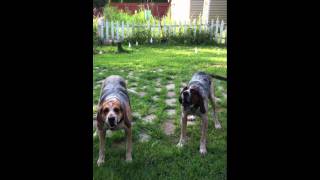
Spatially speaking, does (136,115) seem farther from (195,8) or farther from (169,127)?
(195,8)

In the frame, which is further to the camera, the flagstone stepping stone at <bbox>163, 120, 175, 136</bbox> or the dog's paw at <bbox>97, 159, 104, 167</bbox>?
the flagstone stepping stone at <bbox>163, 120, 175, 136</bbox>

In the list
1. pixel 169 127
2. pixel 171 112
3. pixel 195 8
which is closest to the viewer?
pixel 169 127

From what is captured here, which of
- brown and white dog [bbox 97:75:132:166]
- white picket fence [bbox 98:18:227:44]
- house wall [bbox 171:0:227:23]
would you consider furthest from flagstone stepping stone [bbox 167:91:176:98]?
house wall [bbox 171:0:227:23]

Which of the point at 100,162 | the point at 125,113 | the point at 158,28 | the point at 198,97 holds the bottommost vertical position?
the point at 100,162

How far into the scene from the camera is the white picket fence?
41.2 ft

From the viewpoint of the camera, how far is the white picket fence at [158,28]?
41.2ft

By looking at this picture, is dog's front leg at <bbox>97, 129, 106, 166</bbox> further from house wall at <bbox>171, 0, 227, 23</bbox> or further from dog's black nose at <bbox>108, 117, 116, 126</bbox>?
house wall at <bbox>171, 0, 227, 23</bbox>

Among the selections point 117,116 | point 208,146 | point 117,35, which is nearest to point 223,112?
point 208,146

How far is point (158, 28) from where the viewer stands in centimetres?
1300

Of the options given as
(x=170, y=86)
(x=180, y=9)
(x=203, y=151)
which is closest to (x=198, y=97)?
(x=203, y=151)
